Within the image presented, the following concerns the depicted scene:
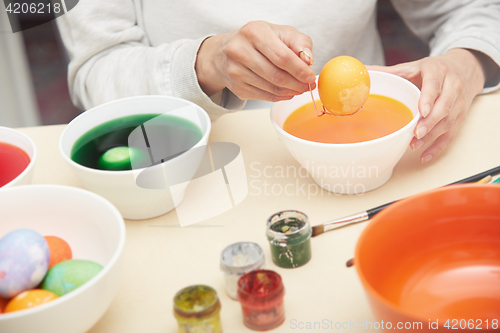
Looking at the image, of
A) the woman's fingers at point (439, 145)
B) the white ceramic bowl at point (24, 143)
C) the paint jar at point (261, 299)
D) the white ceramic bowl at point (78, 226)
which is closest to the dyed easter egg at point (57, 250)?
the white ceramic bowl at point (78, 226)

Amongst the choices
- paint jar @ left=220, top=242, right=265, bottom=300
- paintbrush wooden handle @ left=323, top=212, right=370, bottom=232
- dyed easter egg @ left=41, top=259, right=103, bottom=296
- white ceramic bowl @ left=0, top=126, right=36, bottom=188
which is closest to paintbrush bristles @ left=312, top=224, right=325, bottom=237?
paintbrush wooden handle @ left=323, top=212, right=370, bottom=232

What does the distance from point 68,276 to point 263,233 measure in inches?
11.9

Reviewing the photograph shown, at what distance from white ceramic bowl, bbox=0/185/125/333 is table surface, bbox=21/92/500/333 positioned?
8 centimetres

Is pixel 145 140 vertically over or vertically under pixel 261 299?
over

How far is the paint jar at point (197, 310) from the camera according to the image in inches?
20.4

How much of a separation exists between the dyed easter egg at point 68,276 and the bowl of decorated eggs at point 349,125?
367 mm

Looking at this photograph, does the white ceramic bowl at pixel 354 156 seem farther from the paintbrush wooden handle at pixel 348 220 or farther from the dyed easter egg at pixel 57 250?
the dyed easter egg at pixel 57 250

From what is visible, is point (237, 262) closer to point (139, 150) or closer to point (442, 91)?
point (139, 150)

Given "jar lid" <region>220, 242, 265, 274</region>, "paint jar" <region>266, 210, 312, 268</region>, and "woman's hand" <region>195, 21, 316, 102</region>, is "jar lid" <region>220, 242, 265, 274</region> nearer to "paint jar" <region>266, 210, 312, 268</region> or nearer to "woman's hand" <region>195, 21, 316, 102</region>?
"paint jar" <region>266, 210, 312, 268</region>

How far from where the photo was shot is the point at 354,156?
720mm

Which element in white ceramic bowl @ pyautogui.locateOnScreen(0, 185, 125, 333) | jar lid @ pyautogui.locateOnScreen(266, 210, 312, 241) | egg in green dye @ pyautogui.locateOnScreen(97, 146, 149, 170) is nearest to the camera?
white ceramic bowl @ pyautogui.locateOnScreen(0, 185, 125, 333)

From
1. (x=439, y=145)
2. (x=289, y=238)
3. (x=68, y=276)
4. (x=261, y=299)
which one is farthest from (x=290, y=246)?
(x=439, y=145)

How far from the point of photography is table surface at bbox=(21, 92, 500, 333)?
1.95 feet

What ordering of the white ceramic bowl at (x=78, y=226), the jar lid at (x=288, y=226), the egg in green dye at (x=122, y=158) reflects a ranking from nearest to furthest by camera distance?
the white ceramic bowl at (x=78, y=226) < the jar lid at (x=288, y=226) < the egg in green dye at (x=122, y=158)
